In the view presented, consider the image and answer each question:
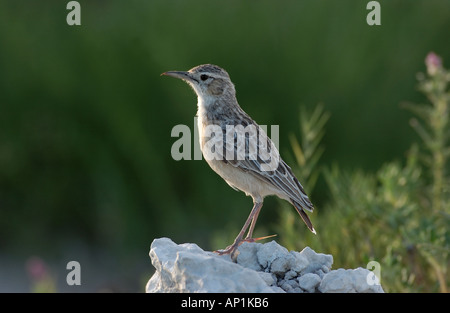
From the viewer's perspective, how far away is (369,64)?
8.83 m

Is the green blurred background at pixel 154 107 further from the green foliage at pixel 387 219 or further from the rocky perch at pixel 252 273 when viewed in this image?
the rocky perch at pixel 252 273

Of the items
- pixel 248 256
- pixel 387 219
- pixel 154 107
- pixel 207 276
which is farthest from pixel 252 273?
pixel 154 107

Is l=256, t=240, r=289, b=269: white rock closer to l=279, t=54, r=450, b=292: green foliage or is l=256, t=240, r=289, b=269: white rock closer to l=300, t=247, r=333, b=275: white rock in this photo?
l=300, t=247, r=333, b=275: white rock

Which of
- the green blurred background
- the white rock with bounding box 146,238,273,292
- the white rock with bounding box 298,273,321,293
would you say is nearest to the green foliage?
the white rock with bounding box 298,273,321,293

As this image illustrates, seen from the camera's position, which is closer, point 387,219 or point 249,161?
point 249,161

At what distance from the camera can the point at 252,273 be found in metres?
3.37

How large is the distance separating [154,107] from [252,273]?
5.45 metres

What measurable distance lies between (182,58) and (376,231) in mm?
3679

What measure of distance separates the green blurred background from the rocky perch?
14.0ft

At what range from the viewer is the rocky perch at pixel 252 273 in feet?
11.0

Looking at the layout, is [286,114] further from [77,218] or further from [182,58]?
[77,218]

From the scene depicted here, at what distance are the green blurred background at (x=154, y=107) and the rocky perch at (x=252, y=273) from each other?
169 inches

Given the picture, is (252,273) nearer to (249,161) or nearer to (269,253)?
(269,253)

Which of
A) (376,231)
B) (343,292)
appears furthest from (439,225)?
(343,292)
